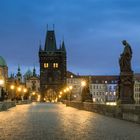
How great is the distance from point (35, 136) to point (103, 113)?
19.7 metres

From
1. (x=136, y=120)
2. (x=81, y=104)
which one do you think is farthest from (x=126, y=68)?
(x=81, y=104)

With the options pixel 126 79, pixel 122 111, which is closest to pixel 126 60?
pixel 126 79

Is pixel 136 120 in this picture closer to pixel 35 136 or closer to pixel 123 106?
pixel 123 106

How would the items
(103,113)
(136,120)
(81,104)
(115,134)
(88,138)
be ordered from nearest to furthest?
(88,138), (115,134), (136,120), (103,113), (81,104)

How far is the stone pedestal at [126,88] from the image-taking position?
32.2 m

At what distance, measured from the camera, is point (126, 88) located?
32531 millimetres

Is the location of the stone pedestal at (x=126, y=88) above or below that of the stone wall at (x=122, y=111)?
above

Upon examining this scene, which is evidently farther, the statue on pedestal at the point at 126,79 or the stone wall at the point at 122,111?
the statue on pedestal at the point at 126,79

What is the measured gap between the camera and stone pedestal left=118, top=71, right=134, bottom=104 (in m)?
32.2

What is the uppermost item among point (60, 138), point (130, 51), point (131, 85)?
point (130, 51)

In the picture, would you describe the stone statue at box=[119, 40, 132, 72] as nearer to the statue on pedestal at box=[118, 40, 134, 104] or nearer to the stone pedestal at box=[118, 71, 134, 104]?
the statue on pedestal at box=[118, 40, 134, 104]

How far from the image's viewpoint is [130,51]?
32688mm

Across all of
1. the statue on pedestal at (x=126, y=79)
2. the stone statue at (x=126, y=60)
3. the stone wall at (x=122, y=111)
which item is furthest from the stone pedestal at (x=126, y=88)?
the stone wall at (x=122, y=111)

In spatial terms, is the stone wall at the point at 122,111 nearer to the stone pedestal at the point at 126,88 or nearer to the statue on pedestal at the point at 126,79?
the stone pedestal at the point at 126,88
